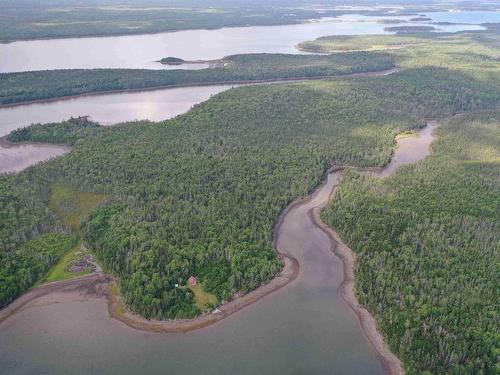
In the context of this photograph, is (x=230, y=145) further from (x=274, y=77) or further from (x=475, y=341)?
(x=274, y=77)

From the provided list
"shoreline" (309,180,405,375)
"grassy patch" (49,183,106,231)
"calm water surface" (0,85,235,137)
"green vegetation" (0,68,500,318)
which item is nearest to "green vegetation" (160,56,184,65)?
"calm water surface" (0,85,235,137)

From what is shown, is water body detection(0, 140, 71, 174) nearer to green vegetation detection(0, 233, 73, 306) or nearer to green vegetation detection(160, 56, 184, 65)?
green vegetation detection(0, 233, 73, 306)

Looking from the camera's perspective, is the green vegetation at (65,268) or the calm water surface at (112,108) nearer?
the green vegetation at (65,268)

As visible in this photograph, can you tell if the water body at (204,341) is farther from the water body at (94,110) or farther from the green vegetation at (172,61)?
the green vegetation at (172,61)

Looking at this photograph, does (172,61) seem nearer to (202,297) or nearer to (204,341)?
(202,297)

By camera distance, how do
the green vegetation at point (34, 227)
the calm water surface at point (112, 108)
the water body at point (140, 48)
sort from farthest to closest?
the water body at point (140, 48), the calm water surface at point (112, 108), the green vegetation at point (34, 227)

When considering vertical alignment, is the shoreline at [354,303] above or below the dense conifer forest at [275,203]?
below

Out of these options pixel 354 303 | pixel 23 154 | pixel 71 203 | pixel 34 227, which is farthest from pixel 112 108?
pixel 354 303

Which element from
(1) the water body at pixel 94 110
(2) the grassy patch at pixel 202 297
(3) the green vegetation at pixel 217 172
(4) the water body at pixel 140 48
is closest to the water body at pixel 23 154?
(1) the water body at pixel 94 110
